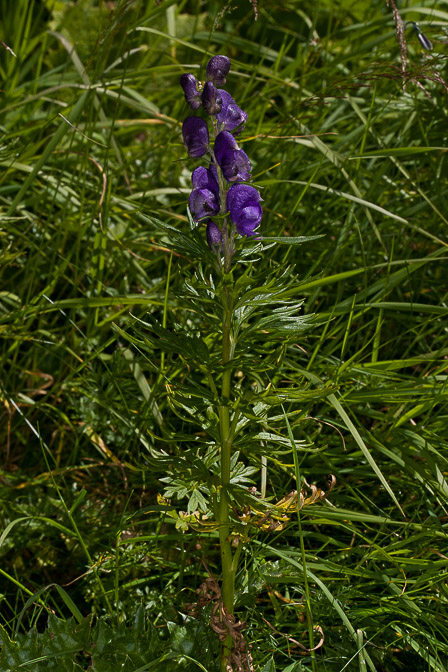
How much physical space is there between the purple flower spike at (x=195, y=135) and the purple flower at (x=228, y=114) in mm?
40

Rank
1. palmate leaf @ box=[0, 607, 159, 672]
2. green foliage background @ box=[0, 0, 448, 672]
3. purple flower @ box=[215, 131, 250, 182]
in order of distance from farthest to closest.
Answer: green foliage background @ box=[0, 0, 448, 672] → palmate leaf @ box=[0, 607, 159, 672] → purple flower @ box=[215, 131, 250, 182]

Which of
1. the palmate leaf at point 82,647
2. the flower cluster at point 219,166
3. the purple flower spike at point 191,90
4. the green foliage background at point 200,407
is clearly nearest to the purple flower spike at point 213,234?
the flower cluster at point 219,166

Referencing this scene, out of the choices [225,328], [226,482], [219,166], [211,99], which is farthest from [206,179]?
[226,482]

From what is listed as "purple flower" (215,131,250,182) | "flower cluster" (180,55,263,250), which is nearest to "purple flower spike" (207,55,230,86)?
"flower cluster" (180,55,263,250)

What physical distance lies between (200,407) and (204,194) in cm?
39

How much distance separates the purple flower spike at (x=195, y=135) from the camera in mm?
1257

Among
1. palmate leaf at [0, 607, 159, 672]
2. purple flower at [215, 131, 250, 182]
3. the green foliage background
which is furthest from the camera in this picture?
the green foliage background

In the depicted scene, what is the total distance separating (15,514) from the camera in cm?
188

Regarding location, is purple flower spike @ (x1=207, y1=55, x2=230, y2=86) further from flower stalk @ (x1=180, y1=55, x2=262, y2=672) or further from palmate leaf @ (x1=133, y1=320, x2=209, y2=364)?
palmate leaf @ (x1=133, y1=320, x2=209, y2=364)

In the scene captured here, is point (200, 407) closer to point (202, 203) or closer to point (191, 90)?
point (202, 203)

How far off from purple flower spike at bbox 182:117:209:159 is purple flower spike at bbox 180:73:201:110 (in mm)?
44

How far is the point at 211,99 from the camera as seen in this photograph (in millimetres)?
1242

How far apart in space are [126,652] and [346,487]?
0.69 meters

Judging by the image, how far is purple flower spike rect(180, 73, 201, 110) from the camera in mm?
1274
